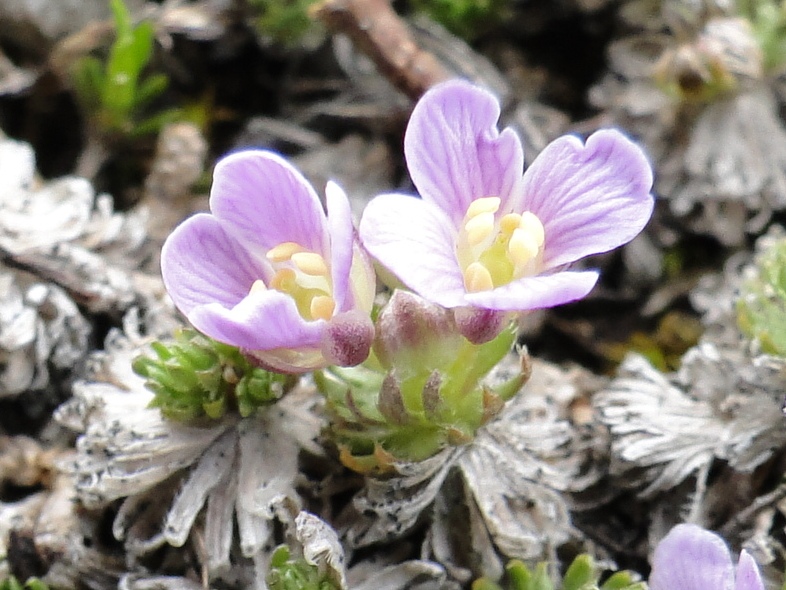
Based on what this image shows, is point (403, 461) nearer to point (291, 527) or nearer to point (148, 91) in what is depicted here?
point (291, 527)

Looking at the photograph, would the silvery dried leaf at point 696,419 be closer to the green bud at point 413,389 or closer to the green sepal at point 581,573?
the green sepal at point 581,573

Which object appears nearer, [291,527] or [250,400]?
[291,527]

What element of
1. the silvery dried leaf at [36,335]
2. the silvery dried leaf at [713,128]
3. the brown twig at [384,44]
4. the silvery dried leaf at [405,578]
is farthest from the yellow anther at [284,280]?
the silvery dried leaf at [713,128]

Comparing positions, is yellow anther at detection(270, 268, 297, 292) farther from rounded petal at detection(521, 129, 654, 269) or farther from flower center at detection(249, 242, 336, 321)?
rounded petal at detection(521, 129, 654, 269)

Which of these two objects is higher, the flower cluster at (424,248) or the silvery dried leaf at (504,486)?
the flower cluster at (424,248)

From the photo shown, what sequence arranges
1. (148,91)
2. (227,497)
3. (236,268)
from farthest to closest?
(148,91) → (227,497) → (236,268)

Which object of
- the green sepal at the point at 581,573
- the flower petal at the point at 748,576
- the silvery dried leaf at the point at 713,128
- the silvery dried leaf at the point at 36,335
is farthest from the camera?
the silvery dried leaf at the point at 713,128

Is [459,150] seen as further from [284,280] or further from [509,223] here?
[284,280]

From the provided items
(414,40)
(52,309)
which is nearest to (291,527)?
(52,309)
